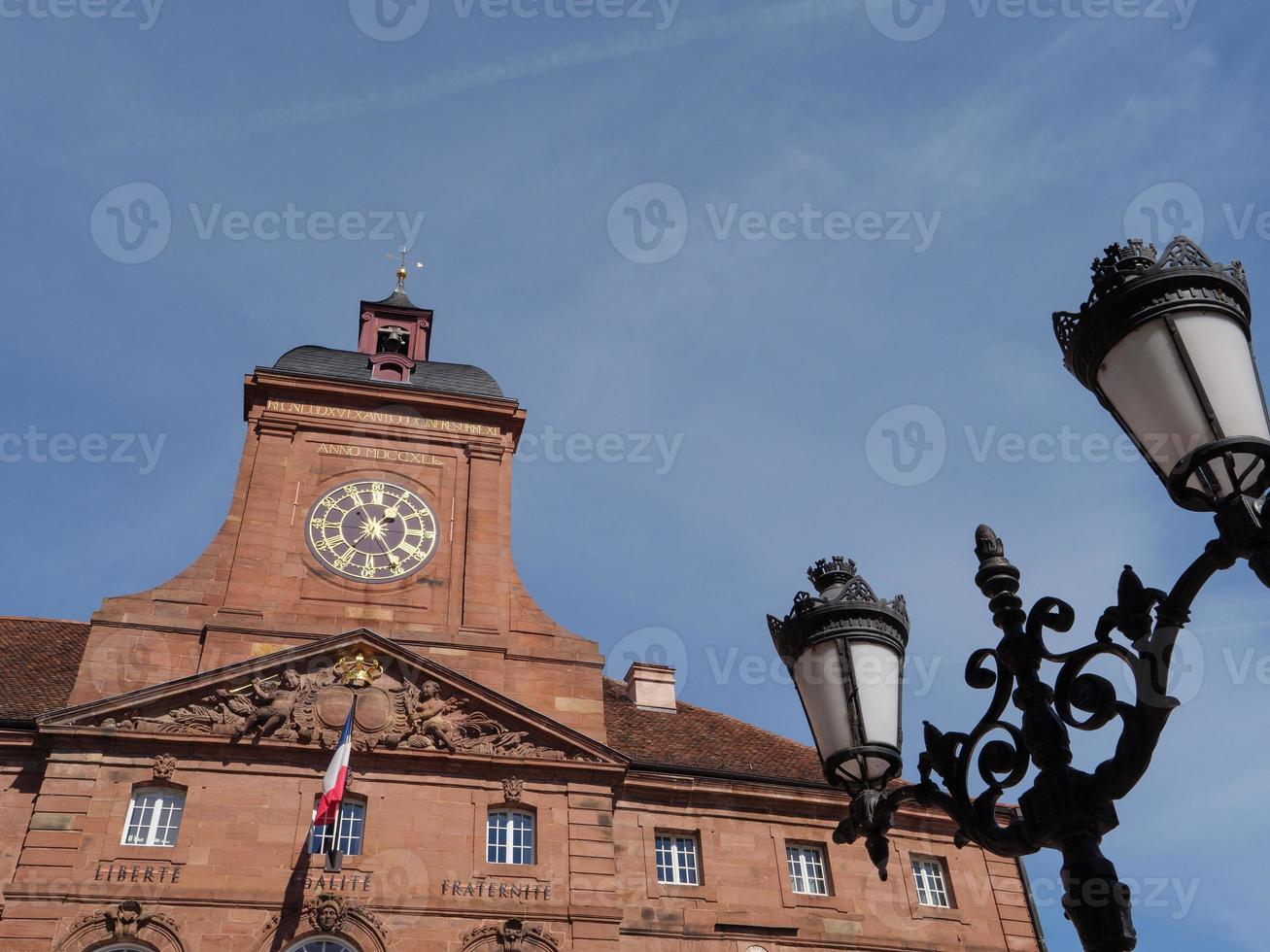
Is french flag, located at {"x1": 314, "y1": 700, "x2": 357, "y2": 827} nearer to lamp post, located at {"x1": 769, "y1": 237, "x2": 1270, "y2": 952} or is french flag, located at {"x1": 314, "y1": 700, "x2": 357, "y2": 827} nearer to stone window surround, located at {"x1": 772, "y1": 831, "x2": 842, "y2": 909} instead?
stone window surround, located at {"x1": 772, "y1": 831, "x2": 842, "y2": 909}

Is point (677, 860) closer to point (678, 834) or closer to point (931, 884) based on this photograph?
point (678, 834)

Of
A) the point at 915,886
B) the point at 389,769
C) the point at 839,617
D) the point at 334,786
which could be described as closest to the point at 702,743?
the point at 915,886

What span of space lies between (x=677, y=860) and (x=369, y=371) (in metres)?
14.6

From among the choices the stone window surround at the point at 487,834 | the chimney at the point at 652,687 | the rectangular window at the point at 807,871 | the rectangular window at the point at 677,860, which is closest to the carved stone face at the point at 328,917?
the stone window surround at the point at 487,834

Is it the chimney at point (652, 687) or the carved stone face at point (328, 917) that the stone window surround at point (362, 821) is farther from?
the chimney at point (652, 687)

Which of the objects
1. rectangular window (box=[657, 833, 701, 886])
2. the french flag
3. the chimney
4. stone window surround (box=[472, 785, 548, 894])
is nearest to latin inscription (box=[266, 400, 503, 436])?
the chimney

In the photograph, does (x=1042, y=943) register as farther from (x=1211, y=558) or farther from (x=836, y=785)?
Answer: (x=1211, y=558)

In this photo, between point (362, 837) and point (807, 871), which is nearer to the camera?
point (362, 837)

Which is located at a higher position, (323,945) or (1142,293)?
(323,945)

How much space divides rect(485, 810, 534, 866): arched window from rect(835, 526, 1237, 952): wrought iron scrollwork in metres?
17.5

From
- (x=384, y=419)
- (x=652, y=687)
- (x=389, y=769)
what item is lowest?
(x=389, y=769)

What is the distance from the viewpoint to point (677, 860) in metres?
25.6

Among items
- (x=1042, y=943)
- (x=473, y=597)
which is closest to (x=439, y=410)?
(x=473, y=597)

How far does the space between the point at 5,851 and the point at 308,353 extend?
46.4 ft
